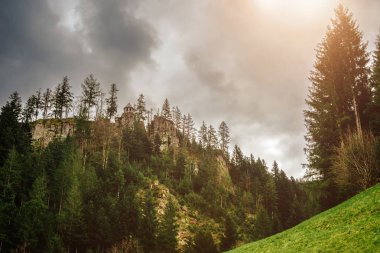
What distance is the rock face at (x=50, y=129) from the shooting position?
9567 centimetres

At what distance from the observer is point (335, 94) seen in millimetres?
38969

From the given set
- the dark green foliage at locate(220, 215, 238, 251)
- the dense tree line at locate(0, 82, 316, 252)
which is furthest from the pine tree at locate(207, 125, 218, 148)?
the dark green foliage at locate(220, 215, 238, 251)

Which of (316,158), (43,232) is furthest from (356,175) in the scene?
(43,232)

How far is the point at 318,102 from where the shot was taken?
40.9 meters

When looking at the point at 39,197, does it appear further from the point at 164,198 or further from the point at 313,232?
the point at 313,232

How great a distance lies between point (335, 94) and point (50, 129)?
85761 millimetres

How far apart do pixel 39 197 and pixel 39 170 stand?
9.34 meters

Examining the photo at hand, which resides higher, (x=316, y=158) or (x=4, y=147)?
(x=4, y=147)

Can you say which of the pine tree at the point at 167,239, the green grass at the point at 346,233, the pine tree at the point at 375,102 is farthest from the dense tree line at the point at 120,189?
the green grass at the point at 346,233

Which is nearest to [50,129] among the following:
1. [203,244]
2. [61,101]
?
[61,101]

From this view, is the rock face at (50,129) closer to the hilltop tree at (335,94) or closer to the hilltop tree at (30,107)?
the hilltop tree at (30,107)

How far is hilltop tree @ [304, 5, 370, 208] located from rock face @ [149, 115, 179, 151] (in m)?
67.2

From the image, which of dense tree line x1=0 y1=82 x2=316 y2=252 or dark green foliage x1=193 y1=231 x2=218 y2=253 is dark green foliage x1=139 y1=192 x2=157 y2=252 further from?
dark green foliage x1=193 y1=231 x2=218 y2=253

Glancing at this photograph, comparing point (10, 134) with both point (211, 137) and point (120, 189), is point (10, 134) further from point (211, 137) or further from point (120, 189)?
point (211, 137)
